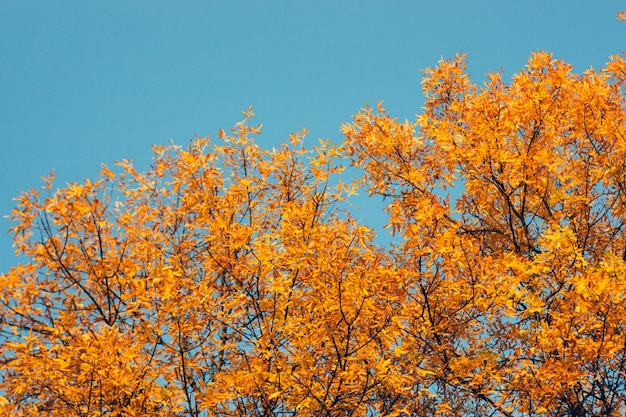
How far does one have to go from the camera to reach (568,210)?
9.62m

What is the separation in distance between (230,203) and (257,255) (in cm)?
164

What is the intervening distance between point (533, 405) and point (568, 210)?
294cm

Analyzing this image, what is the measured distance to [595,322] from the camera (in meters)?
7.47

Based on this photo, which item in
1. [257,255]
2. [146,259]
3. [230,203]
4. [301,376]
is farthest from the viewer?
[230,203]

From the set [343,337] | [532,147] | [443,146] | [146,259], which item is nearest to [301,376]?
[343,337]

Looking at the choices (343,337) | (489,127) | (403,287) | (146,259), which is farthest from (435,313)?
(146,259)

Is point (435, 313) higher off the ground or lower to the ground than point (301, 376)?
higher

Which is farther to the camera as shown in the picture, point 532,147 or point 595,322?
point 532,147

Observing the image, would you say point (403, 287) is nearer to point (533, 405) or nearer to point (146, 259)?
point (533, 405)

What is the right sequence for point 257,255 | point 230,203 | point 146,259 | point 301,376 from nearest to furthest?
point 301,376 < point 257,255 < point 146,259 < point 230,203

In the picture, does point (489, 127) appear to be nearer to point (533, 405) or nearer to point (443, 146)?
point (443, 146)

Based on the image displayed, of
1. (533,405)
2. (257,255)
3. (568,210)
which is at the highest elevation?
(568,210)

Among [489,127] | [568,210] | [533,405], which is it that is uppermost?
[489,127]

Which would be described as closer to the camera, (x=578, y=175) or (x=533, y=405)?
(x=533, y=405)
